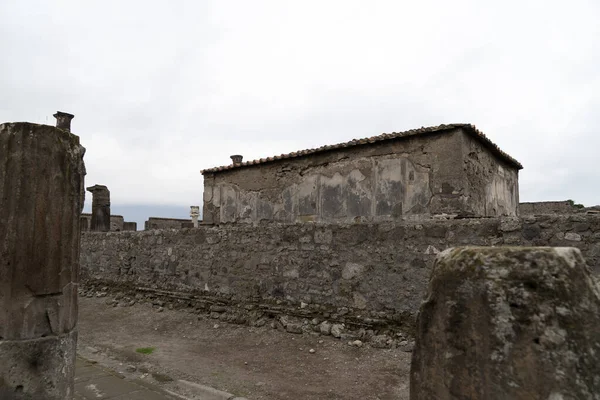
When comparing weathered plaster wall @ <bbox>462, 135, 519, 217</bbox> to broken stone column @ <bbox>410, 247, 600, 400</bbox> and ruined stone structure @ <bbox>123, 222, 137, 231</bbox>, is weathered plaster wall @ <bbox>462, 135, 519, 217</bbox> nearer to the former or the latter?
broken stone column @ <bbox>410, 247, 600, 400</bbox>

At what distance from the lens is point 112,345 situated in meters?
5.60

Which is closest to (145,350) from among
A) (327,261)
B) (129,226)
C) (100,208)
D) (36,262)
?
(327,261)

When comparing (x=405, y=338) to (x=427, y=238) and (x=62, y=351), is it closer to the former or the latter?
(x=427, y=238)

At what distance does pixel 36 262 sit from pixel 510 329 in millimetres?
2757

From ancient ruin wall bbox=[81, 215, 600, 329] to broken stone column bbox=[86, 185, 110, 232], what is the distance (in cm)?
536

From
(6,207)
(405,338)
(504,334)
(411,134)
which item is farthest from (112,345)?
(411,134)

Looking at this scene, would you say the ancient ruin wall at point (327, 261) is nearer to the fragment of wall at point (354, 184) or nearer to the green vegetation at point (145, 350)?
the green vegetation at point (145, 350)

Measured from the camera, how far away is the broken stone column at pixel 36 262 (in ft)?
8.26

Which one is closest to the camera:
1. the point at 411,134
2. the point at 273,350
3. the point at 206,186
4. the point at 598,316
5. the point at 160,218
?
the point at 598,316

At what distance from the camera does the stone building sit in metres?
8.31

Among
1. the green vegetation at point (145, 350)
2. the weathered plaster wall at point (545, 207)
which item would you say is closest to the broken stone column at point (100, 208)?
the green vegetation at point (145, 350)

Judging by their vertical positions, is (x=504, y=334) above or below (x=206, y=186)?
below

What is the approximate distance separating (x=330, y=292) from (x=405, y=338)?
1196mm

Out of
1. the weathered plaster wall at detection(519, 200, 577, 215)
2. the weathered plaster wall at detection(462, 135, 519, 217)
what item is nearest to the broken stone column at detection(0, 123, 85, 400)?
the weathered plaster wall at detection(462, 135, 519, 217)
